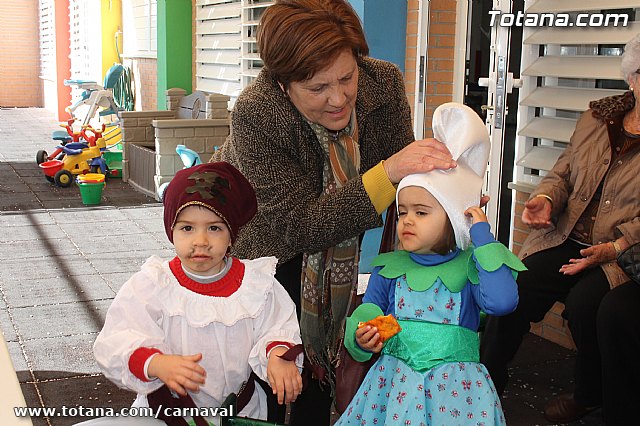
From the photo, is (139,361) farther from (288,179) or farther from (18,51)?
(18,51)

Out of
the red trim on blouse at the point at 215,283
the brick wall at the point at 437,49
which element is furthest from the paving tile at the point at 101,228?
the red trim on blouse at the point at 215,283

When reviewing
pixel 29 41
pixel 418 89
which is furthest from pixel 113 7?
pixel 418 89

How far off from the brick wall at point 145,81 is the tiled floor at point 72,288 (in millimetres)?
2356

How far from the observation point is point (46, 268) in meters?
5.36

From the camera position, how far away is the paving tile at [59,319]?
4094mm

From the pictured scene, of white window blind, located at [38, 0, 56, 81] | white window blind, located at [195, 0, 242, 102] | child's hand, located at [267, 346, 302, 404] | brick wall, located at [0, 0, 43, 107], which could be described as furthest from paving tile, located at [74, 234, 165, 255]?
brick wall, located at [0, 0, 43, 107]

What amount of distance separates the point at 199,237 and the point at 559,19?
2.56 meters

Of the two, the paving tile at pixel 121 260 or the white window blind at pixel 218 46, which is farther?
the white window blind at pixel 218 46

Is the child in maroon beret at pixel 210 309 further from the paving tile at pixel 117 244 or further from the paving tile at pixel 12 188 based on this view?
the paving tile at pixel 12 188

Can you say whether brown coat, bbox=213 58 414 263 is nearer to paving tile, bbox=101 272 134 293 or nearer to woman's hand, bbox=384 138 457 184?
woman's hand, bbox=384 138 457 184

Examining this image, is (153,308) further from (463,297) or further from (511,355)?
(511,355)

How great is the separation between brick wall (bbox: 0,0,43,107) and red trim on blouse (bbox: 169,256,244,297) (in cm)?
1994

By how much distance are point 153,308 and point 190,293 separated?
0.09 m

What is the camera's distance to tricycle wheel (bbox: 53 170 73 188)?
8508 millimetres
